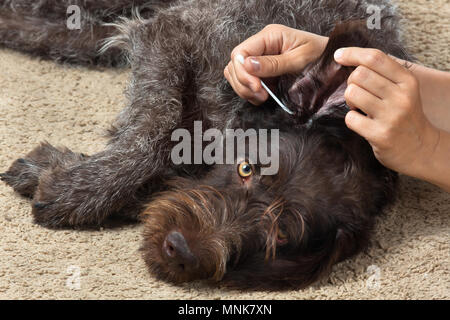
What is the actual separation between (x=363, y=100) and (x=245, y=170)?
58 centimetres

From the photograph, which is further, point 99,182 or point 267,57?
point 99,182

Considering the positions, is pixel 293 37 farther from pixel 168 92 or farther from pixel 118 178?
pixel 118 178

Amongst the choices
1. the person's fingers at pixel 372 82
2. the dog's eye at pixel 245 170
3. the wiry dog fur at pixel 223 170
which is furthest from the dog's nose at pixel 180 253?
the person's fingers at pixel 372 82

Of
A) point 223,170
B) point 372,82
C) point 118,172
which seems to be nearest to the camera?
point 372,82

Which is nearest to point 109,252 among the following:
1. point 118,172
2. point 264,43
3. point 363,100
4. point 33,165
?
point 118,172

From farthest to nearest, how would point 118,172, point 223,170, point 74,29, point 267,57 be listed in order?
1. point 74,29
2. point 118,172
3. point 223,170
4. point 267,57

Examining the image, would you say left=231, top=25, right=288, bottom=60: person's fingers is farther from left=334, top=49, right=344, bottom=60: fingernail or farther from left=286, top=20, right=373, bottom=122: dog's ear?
left=334, top=49, right=344, bottom=60: fingernail

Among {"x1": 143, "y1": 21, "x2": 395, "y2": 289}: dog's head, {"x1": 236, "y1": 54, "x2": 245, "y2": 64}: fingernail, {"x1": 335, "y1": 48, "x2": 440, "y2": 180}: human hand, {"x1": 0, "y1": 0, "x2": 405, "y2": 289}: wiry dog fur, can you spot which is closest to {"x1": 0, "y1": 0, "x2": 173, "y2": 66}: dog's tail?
{"x1": 0, "y1": 0, "x2": 405, "y2": 289}: wiry dog fur

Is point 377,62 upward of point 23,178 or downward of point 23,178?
upward

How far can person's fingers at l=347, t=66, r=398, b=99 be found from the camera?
254 cm

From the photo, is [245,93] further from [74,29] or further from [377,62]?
[74,29]

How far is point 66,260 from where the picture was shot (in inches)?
112

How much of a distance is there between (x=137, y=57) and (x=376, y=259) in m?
1.70

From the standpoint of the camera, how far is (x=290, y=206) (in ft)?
8.96
